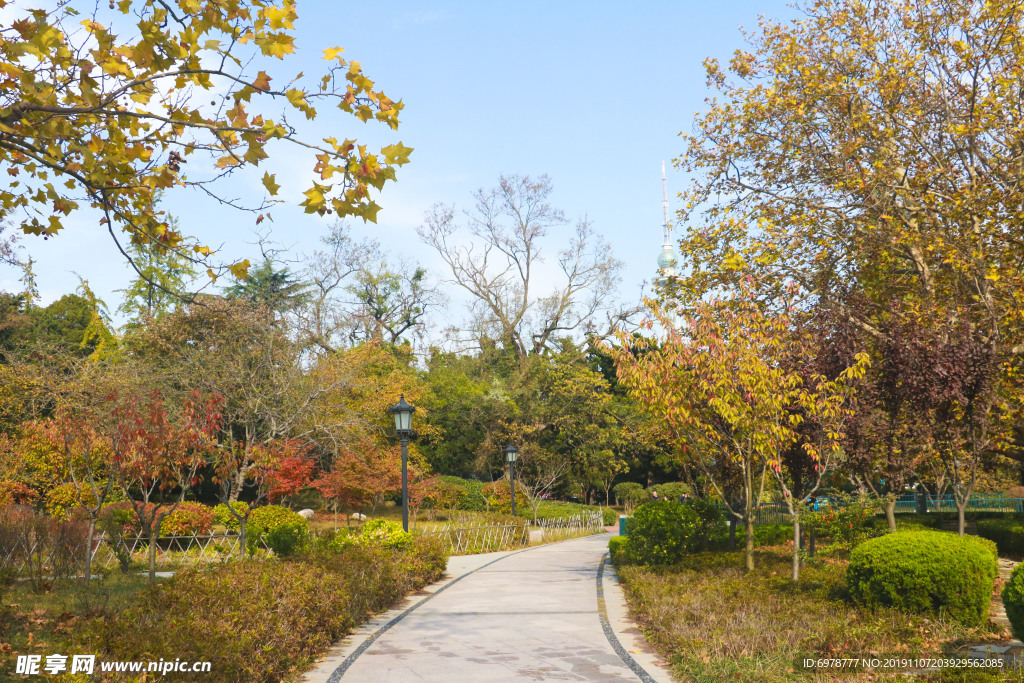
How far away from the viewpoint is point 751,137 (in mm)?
16703

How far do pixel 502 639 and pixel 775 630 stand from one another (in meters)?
2.84

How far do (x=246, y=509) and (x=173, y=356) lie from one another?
12695mm

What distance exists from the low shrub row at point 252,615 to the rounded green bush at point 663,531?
5.20 meters

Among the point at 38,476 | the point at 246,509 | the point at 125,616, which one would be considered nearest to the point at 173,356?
the point at 38,476

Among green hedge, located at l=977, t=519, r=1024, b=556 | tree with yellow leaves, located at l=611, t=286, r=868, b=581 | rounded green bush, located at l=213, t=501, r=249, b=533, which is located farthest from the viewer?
rounded green bush, located at l=213, t=501, r=249, b=533

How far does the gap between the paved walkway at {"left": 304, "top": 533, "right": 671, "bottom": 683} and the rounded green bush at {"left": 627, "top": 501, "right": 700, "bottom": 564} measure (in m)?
0.85

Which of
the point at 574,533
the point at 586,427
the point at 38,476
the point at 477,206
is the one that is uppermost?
the point at 477,206

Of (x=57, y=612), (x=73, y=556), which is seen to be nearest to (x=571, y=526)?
(x=73, y=556)

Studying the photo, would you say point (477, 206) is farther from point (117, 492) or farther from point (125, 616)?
point (125, 616)

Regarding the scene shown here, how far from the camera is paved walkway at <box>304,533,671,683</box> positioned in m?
6.67

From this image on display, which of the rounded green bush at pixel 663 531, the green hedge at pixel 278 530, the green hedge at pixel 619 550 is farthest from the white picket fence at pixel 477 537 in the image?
the rounded green bush at pixel 663 531

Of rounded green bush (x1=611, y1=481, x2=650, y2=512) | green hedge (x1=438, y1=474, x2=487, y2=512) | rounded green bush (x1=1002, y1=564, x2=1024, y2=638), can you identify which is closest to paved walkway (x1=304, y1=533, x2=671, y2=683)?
rounded green bush (x1=1002, y1=564, x2=1024, y2=638)

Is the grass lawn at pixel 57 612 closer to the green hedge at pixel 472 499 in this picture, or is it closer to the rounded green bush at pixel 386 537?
the rounded green bush at pixel 386 537

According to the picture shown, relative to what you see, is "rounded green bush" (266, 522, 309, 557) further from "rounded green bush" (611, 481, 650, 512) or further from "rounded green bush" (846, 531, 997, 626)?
"rounded green bush" (611, 481, 650, 512)
